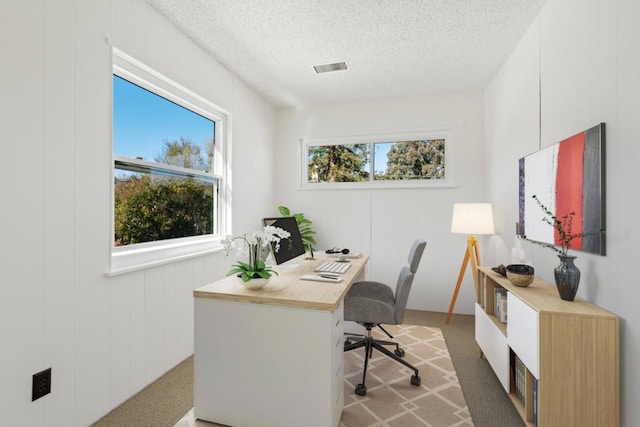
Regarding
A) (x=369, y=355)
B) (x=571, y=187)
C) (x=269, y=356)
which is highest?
(x=571, y=187)

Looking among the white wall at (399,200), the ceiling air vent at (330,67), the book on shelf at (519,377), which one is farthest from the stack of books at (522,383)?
the ceiling air vent at (330,67)

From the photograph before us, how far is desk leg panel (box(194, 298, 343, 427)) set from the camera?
5.16 feet

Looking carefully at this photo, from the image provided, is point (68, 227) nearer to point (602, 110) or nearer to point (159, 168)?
point (159, 168)

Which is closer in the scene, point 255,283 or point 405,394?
point 255,283

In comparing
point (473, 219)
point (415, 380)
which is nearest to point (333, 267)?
point (415, 380)

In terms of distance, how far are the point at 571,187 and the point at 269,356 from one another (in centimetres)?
201

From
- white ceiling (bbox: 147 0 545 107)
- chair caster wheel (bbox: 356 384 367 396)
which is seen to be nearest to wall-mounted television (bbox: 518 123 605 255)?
white ceiling (bbox: 147 0 545 107)

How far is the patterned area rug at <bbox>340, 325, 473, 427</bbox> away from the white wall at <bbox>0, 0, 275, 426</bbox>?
150 centimetres

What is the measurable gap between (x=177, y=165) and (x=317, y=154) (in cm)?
212

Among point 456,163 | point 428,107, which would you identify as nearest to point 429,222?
point 456,163

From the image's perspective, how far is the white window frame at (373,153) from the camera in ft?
12.6

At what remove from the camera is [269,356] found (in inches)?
64.5

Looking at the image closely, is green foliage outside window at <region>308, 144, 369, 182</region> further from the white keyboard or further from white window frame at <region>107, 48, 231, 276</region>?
the white keyboard

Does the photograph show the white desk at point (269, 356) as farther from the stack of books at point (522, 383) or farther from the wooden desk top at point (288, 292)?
the stack of books at point (522, 383)
